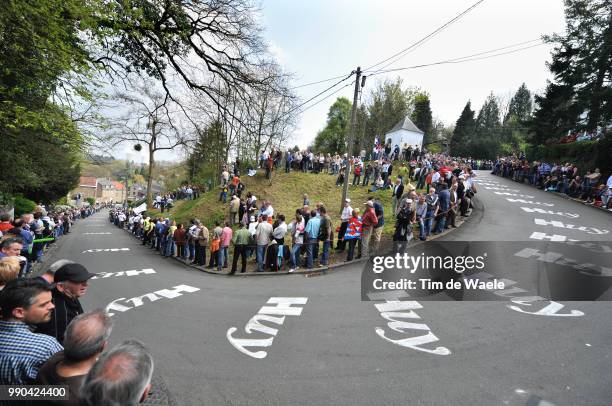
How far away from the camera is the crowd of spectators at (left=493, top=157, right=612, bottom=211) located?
18641 mm

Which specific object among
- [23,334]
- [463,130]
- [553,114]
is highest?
[463,130]

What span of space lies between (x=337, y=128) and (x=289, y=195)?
4988 cm

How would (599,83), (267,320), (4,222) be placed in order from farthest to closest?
(599,83) < (4,222) < (267,320)

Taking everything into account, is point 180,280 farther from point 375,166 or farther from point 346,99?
point 346,99

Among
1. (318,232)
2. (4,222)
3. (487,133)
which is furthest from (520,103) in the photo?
(4,222)

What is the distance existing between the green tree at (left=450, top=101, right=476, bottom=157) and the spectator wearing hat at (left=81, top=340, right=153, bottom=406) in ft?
252

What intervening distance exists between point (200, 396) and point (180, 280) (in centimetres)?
764

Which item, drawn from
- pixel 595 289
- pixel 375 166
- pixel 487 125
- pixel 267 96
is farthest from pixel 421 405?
pixel 487 125

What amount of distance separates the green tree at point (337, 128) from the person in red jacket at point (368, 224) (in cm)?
5783

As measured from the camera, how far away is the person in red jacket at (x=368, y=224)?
1087 cm

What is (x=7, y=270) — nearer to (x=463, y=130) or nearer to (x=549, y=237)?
(x=549, y=237)

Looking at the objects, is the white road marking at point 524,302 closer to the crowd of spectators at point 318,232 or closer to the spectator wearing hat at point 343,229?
the crowd of spectators at point 318,232

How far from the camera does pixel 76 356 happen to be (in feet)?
7.47

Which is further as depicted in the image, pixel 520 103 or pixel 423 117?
pixel 520 103
